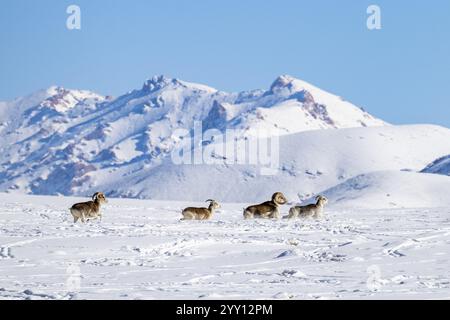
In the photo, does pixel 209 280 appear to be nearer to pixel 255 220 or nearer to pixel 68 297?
pixel 68 297

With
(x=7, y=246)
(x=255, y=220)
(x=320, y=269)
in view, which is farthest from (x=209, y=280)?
(x=255, y=220)

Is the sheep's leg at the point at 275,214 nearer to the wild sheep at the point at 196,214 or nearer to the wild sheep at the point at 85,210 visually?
the wild sheep at the point at 196,214

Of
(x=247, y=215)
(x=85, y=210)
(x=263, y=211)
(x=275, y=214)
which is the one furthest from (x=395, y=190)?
(x=85, y=210)

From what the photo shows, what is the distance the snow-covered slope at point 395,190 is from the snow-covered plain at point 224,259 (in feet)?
223

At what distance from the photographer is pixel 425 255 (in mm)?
21719

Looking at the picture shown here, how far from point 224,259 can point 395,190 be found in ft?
295

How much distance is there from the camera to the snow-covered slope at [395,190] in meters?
103

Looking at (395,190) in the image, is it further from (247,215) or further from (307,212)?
(247,215)

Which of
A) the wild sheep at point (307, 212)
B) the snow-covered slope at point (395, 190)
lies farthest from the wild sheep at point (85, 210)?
the snow-covered slope at point (395, 190)

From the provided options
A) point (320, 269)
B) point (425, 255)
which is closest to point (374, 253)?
point (425, 255)

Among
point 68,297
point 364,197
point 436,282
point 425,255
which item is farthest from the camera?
point 364,197
